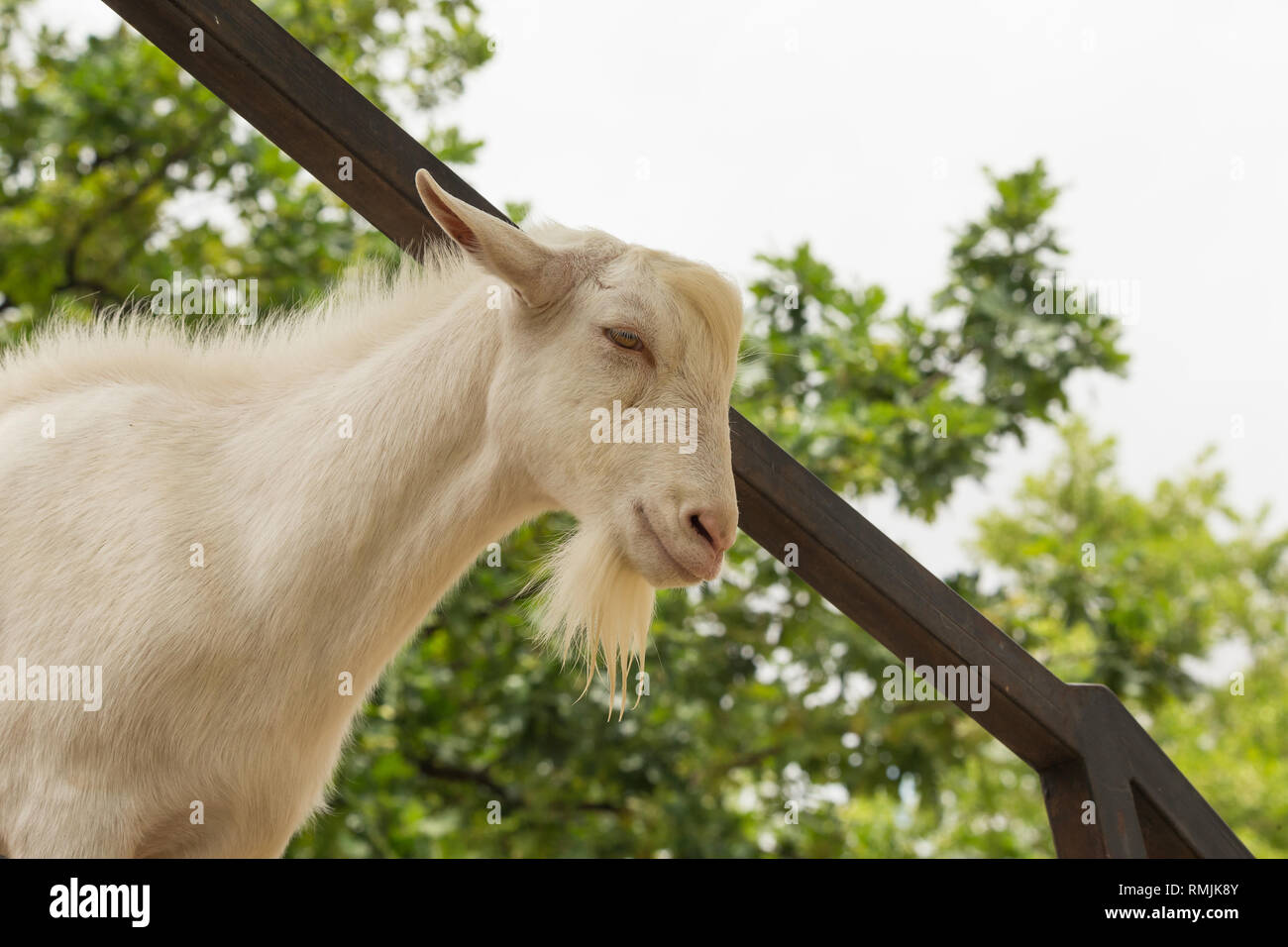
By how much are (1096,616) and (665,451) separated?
5859 millimetres

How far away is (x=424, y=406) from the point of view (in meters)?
2.75

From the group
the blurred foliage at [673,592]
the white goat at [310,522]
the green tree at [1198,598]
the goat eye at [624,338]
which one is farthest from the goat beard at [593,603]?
the green tree at [1198,598]

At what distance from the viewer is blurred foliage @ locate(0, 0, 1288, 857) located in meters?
7.28

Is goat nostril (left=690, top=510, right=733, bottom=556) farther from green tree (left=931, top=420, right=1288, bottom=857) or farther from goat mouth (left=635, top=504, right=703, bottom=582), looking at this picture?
green tree (left=931, top=420, right=1288, bottom=857)

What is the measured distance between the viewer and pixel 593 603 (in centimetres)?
280

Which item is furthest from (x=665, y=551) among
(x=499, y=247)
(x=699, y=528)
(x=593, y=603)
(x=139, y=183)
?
(x=139, y=183)

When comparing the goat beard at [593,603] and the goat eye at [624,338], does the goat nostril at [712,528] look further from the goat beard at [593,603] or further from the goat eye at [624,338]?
the goat eye at [624,338]

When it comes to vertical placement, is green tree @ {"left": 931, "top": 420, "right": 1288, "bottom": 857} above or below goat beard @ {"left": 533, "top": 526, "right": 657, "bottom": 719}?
Result: above

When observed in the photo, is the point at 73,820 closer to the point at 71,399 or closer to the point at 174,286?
the point at 71,399

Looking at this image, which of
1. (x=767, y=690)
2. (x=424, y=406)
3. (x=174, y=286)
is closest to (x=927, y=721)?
(x=767, y=690)

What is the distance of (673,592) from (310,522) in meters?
5.03

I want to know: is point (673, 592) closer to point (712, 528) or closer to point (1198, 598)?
point (712, 528)

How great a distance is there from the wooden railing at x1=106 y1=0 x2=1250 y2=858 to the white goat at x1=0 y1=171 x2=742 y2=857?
437mm

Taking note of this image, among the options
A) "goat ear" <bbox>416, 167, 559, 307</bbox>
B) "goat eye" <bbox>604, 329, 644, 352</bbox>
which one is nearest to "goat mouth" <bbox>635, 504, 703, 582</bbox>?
"goat eye" <bbox>604, 329, 644, 352</bbox>
